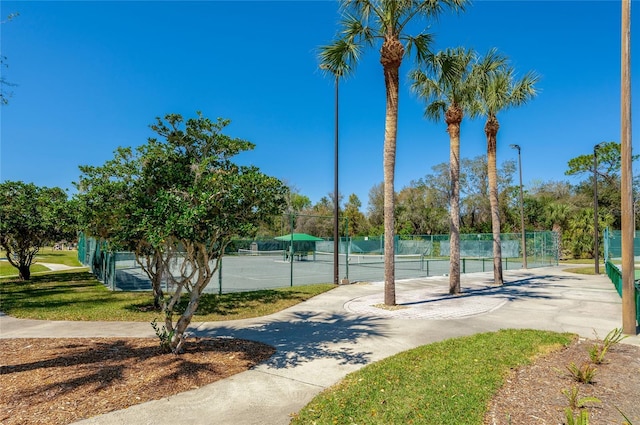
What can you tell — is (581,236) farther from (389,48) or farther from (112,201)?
(112,201)

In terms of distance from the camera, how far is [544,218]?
39938mm

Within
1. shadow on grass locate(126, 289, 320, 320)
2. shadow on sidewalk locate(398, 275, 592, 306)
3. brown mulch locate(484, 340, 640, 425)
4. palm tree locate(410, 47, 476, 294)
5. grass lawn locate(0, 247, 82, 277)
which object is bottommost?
grass lawn locate(0, 247, 82, 277)

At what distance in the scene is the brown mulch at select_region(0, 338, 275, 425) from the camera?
4.09 m

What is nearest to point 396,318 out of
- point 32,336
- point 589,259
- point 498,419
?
point 498,419

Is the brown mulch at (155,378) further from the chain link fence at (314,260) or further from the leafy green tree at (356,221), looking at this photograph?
the leafy green tree at (356,221)

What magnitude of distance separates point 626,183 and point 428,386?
649cm

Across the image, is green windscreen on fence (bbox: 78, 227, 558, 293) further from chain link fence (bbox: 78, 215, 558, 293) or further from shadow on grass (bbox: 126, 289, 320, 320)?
shadow on grass (bbox: 126, 289, 320, 320)

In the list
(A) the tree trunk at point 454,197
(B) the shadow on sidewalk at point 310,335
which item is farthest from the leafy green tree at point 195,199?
(A) the tree trunk at point 454,197

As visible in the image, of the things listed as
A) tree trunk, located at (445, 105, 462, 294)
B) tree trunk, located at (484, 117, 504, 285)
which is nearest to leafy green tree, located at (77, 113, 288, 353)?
tree trunk, located at (445, 105, 462, 294)

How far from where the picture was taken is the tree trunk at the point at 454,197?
13094mm

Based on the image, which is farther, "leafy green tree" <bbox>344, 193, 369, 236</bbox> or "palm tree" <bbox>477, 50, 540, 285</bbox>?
"leafy green tree" <bbox>344, 193, 369, 236</bbox>

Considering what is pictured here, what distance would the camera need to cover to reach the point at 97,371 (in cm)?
515

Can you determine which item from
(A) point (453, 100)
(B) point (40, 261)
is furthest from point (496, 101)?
(B) point (40, 261)

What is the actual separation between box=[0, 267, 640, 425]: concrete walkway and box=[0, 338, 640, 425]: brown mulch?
38 centimetres
